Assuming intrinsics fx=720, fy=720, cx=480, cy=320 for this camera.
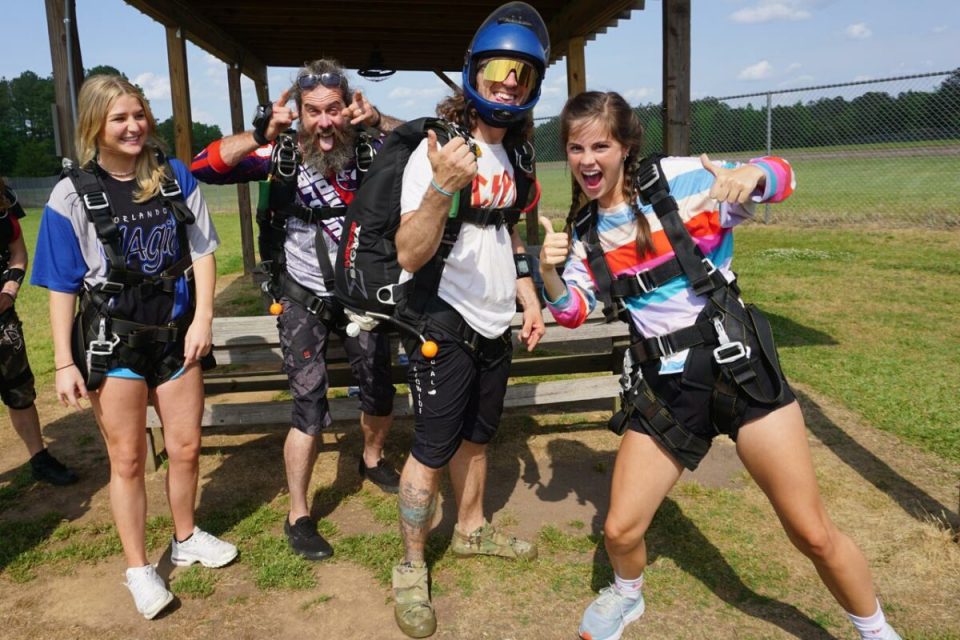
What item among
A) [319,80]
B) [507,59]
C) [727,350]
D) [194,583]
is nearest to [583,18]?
[319,80]

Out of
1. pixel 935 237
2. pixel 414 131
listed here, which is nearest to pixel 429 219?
pixel 414 131

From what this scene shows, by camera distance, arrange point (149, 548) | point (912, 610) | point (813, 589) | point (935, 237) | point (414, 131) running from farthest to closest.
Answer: point (935, 237)
point (149, 548)
point (813, 589)
point (912, 610)
point (414, 131)

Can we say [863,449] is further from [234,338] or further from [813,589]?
[234,338]

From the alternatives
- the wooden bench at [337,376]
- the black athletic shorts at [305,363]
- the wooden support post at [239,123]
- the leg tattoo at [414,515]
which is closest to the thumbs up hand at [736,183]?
the leg tattoo at [414,515]

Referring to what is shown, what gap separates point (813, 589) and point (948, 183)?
16536mm

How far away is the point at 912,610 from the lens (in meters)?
3.15

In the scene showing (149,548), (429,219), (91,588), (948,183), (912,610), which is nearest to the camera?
(429,219)

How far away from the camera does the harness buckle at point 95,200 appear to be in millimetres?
2926

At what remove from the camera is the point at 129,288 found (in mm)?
3107

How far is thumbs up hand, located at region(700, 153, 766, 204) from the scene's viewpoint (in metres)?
2.33

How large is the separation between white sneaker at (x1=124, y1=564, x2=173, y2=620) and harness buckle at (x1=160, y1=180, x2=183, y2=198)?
1696 mm

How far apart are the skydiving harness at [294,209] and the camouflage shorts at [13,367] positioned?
196 centimetres

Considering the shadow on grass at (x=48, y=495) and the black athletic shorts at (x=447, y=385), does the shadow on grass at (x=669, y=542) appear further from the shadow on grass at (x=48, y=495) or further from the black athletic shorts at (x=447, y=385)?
the shadow on grass at (x=48, y=495)

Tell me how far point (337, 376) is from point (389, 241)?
268 centimetres
